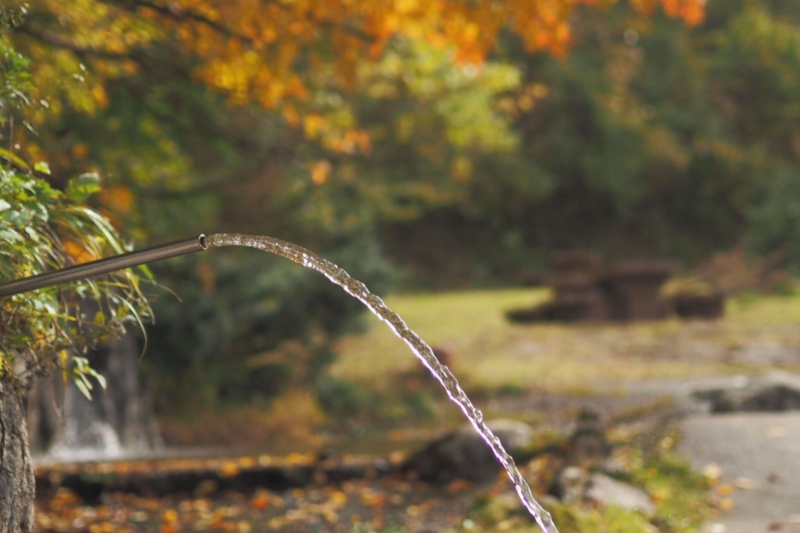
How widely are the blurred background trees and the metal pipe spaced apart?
19.6 inches

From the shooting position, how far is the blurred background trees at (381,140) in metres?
5.89

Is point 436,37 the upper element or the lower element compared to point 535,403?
upper

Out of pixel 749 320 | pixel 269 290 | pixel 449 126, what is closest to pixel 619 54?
pixel 749 320

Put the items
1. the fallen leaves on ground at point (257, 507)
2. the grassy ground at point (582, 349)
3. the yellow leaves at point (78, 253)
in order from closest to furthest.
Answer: the yellow leaves at point (78, 253) → the fallen leaves on ground at point (257, 507) → the grassy ground at point (582, 349)

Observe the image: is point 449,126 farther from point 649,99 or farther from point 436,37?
point 649,99

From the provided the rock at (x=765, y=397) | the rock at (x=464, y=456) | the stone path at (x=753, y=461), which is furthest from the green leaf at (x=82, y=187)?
the rock at (x=765, y=397)

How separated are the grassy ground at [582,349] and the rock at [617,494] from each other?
5.61m

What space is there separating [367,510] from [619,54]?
20.1 m

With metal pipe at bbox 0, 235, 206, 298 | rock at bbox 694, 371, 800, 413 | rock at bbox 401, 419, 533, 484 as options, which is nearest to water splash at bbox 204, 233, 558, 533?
metal pipe at bbox 0, 235, 206, 298

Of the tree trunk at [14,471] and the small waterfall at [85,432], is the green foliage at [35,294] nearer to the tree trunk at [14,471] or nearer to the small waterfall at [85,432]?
the tree trunk at [14,471]

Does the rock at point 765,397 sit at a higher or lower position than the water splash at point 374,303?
higher

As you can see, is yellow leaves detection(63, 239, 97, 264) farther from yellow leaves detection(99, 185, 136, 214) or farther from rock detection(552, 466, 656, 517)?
rock detection(552, 466, 656, 517)

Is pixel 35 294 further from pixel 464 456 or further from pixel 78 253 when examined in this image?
pixel 464 456

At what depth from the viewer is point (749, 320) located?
1434 centimetres
